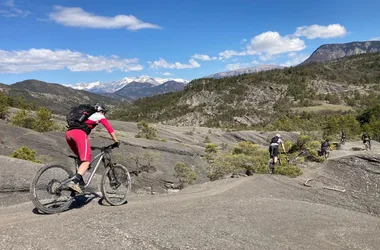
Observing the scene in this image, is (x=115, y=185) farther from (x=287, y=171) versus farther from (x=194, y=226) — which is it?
(x=287, y=171)

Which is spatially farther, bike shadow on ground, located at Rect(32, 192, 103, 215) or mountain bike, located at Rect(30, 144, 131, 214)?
bike shadow on ground, located at Rect(32, 192, 103, 215)

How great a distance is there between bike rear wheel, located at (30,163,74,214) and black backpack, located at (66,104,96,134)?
949 millimetres

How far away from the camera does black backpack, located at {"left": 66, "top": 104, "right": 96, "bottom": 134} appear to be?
7.48 m

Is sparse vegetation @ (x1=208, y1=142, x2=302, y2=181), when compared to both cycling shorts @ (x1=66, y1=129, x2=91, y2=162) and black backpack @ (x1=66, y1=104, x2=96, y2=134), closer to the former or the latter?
cycling shorts @ (x1=66, y1=129, x2=91, y2=162)

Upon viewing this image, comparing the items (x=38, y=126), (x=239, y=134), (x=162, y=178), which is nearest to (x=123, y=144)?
(x=162, y=178)

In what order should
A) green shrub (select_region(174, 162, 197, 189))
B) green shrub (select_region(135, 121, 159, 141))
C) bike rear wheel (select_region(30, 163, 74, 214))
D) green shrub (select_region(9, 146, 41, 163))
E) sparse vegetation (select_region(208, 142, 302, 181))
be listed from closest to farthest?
bike rear wheel (select_region(30, 163, 74, 214))
sparse vegetation (select_region(208, 142, 302, 181))
green shrub (select_region(9, 146, 41, 163))
green shrub (select_region(174, 162, 197, 189))
green shrub (select_region(135, 121, 159, 141))

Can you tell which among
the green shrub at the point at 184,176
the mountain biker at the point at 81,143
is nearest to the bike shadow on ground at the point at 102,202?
the mountain biker at the point at 81,143

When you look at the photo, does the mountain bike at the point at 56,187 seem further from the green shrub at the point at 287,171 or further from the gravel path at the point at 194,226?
the green shrub at the point at 287,171

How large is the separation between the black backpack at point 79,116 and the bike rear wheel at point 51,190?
37.4 inches

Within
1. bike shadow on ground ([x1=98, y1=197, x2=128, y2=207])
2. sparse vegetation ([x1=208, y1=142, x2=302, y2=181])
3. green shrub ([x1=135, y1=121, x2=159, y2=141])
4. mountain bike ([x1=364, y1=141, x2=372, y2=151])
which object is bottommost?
mountain bike ([x1=364, y1=141, x2=372, y2=151])

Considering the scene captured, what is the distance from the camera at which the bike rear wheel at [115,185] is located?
8.48 m

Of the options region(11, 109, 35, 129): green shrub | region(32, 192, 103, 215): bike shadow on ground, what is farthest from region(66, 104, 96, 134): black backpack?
region(11, 109, 35, 129): green shrub

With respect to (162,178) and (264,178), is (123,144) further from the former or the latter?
(264,178)

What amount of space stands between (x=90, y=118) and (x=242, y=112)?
146753 mm
